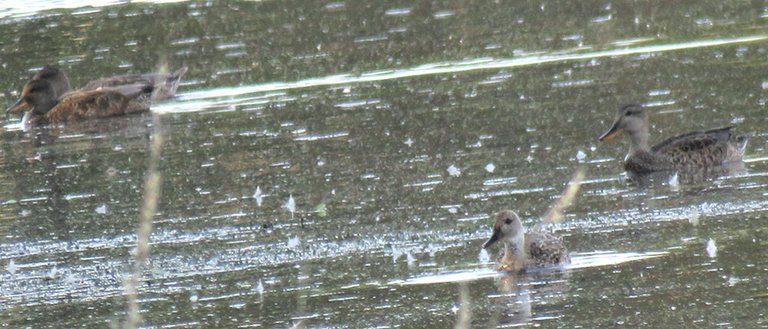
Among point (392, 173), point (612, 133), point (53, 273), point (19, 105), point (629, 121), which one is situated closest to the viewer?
point (53, 273)

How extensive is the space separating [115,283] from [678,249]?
3762 mm

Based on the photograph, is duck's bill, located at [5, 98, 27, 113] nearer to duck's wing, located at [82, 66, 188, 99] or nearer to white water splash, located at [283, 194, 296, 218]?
duck's wing, located at [82, 66, 188, 99]

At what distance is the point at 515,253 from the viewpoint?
1145 cm

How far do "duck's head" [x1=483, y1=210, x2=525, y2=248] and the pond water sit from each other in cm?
23

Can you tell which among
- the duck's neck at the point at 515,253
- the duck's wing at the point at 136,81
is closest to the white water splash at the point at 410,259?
the duck's neck at the point at 515,253

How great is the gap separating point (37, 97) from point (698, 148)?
9812 mm

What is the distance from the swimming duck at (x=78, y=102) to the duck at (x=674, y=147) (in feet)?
25.5

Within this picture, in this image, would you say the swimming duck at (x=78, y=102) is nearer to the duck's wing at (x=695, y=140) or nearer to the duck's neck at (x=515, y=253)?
the duck's wing at (x=695, y=140)

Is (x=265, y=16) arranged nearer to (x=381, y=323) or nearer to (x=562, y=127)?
(x=562, y=127)

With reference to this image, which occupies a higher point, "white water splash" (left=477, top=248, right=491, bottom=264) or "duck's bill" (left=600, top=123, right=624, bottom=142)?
"duck's bill" (left=600, top=123, right=624, bottom=142)

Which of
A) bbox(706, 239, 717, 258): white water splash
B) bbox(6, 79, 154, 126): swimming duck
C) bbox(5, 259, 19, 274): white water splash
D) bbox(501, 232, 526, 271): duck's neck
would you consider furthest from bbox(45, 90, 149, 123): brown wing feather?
bbox(706, 239, 717, 258): white water splash

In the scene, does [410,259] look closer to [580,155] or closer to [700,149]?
[580,155]

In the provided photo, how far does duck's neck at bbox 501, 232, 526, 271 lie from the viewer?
11.4 meters

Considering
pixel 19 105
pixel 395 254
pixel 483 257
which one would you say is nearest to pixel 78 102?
pixel 19 105
